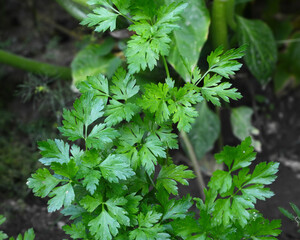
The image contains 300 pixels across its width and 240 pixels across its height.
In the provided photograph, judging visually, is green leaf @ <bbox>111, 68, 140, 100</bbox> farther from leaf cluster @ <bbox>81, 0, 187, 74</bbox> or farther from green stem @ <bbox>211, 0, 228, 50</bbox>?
green stem @ <bbox>211, 0, 228, 50</bbox>

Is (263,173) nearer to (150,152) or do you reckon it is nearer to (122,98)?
(150,152)

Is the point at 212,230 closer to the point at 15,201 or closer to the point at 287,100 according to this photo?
the point at 15,201

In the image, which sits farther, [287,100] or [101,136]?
[287,100]

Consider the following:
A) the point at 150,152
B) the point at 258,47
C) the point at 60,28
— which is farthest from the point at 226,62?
the point at 60,28

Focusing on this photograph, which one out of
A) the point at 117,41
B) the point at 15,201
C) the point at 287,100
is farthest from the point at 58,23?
the point at 287,100

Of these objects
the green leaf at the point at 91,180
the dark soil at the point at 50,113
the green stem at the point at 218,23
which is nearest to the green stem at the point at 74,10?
the dark soil at the point at 50,113

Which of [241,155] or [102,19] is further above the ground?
[102,19]
